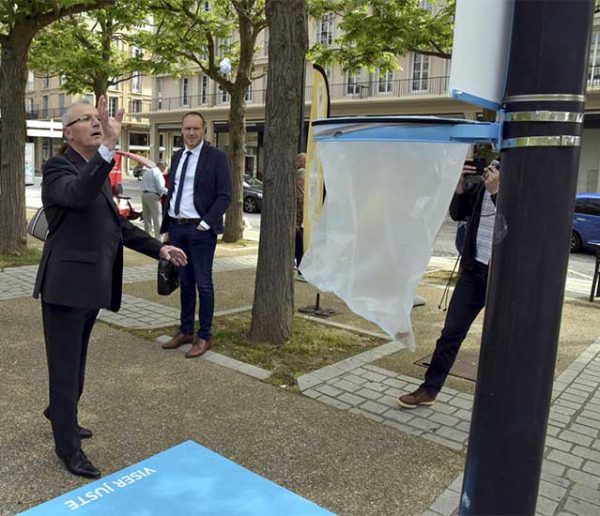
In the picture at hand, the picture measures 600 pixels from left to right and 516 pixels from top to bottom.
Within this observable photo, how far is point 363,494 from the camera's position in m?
3.09

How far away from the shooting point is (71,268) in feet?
9.96

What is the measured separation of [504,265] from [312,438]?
226 cm

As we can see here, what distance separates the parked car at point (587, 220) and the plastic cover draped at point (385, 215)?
13.3m

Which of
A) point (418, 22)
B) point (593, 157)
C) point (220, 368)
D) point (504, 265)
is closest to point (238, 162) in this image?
point (418, 22)

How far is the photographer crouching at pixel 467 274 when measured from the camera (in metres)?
3.93

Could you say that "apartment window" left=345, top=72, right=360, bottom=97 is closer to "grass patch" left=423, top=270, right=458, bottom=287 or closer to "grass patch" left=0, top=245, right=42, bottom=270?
"grass patch" left=423, top=270, right=458, bottom=287

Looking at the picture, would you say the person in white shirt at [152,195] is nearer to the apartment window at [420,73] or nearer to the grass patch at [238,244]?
the grass patch at [238,244]

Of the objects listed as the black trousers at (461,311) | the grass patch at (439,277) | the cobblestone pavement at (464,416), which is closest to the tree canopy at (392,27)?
the grass patch at (439,277)

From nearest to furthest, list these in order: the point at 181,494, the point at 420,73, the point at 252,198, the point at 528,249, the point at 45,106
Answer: the point at 528,249, the point at 181,494, the point at 252,198, the point at 420,73, the point at 45,106

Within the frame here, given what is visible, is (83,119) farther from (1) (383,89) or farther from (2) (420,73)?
(1) (383,89)

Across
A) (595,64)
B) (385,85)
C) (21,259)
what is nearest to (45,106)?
(385,85)

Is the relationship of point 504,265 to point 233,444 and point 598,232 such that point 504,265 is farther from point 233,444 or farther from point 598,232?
point 598,232

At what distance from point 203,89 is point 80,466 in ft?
136

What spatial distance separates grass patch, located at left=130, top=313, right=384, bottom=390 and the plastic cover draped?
2.07 m
